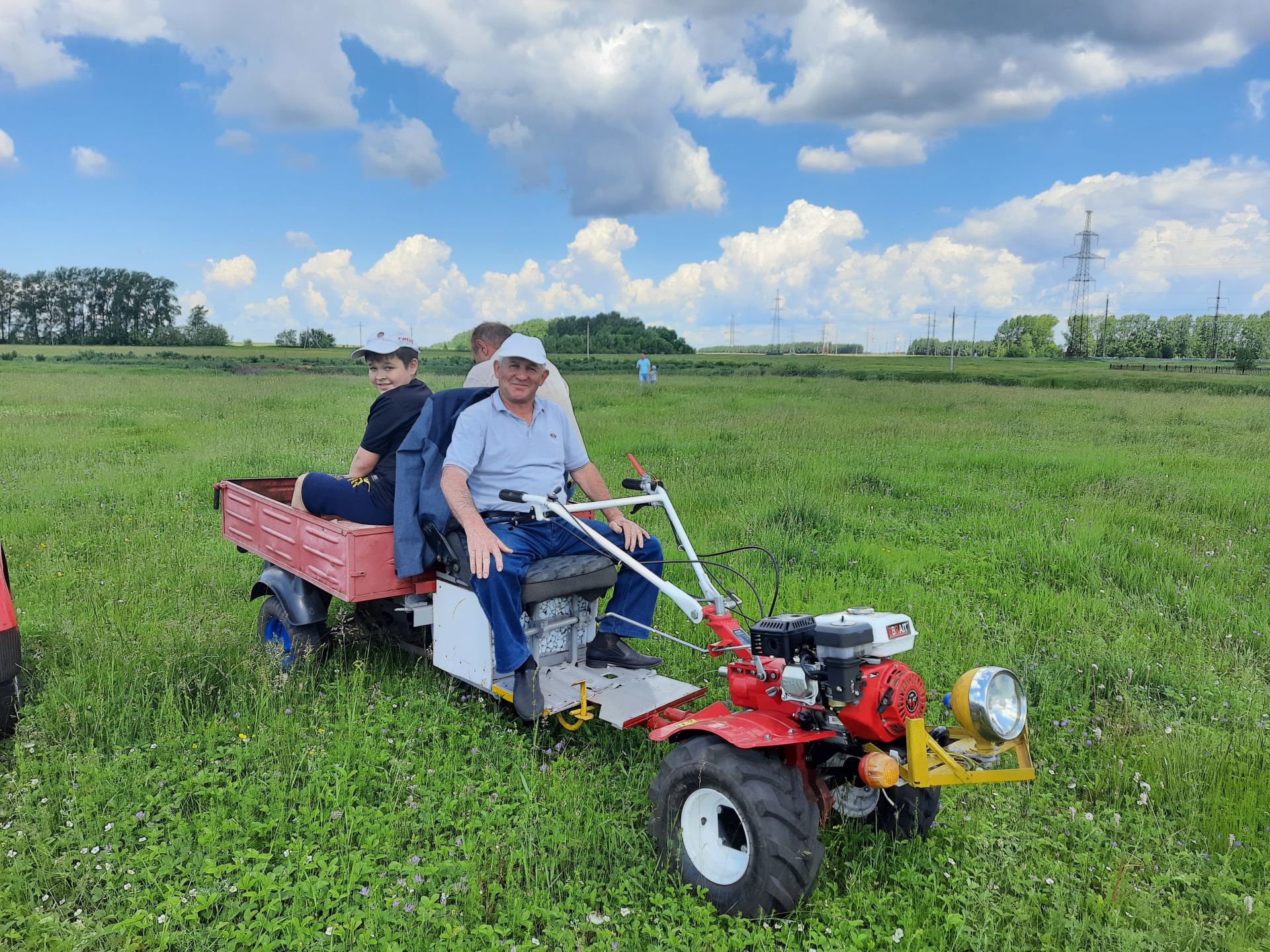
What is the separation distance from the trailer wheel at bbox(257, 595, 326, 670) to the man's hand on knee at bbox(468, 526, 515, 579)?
5.74 feet

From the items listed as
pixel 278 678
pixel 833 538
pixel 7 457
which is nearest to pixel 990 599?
pixel 833 538

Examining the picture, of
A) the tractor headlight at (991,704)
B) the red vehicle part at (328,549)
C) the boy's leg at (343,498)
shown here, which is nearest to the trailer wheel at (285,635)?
the red vehicle part at (328,549)

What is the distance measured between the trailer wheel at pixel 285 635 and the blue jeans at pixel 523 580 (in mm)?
1659

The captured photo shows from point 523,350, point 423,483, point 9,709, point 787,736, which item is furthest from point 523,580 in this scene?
point 9,709

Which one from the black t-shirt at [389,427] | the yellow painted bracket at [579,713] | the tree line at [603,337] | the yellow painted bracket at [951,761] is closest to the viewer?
the yellow painted bracket at [951,761]

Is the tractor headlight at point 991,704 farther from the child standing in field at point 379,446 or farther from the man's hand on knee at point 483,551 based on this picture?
the child standing in field at point 379,446

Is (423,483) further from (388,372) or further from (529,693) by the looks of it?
(529,693)

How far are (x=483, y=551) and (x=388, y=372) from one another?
182cm

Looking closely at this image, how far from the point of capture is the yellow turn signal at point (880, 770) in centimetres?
313

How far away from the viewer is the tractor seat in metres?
4.51

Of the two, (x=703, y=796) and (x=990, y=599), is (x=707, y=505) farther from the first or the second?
(x=703, y=796)

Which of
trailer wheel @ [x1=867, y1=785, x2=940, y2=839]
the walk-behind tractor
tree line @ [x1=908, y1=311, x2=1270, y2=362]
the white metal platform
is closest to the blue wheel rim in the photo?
the white metal platform

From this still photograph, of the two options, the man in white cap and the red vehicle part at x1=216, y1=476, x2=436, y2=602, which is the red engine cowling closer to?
the man in white cap

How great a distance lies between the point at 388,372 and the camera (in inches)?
220
